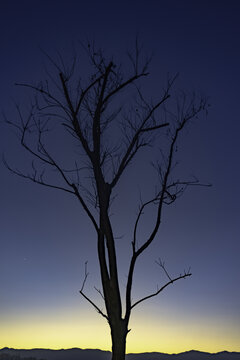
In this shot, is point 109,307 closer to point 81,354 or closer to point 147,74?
point 147,74

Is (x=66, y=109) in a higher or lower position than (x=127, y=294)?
higher

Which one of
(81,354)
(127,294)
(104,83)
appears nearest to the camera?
(127,294)

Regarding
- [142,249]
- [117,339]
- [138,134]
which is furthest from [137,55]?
[117,339]

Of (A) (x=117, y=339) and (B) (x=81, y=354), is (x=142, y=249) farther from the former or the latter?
(B) (x=81, y=354)

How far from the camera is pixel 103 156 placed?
519cm

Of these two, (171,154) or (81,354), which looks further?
(81,354)

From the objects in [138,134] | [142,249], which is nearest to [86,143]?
[138,134]

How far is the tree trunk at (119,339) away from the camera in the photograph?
14.1 feet

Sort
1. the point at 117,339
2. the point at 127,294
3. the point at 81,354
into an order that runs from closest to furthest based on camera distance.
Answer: the point at 117,339, the point at 127,294, the point at 81,354

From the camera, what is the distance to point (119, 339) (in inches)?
171

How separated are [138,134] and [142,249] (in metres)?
1.64

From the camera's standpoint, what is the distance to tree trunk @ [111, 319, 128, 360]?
4.31 metres

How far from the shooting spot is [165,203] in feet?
16.7

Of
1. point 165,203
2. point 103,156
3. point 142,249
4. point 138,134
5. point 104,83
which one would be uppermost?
point 104,83
